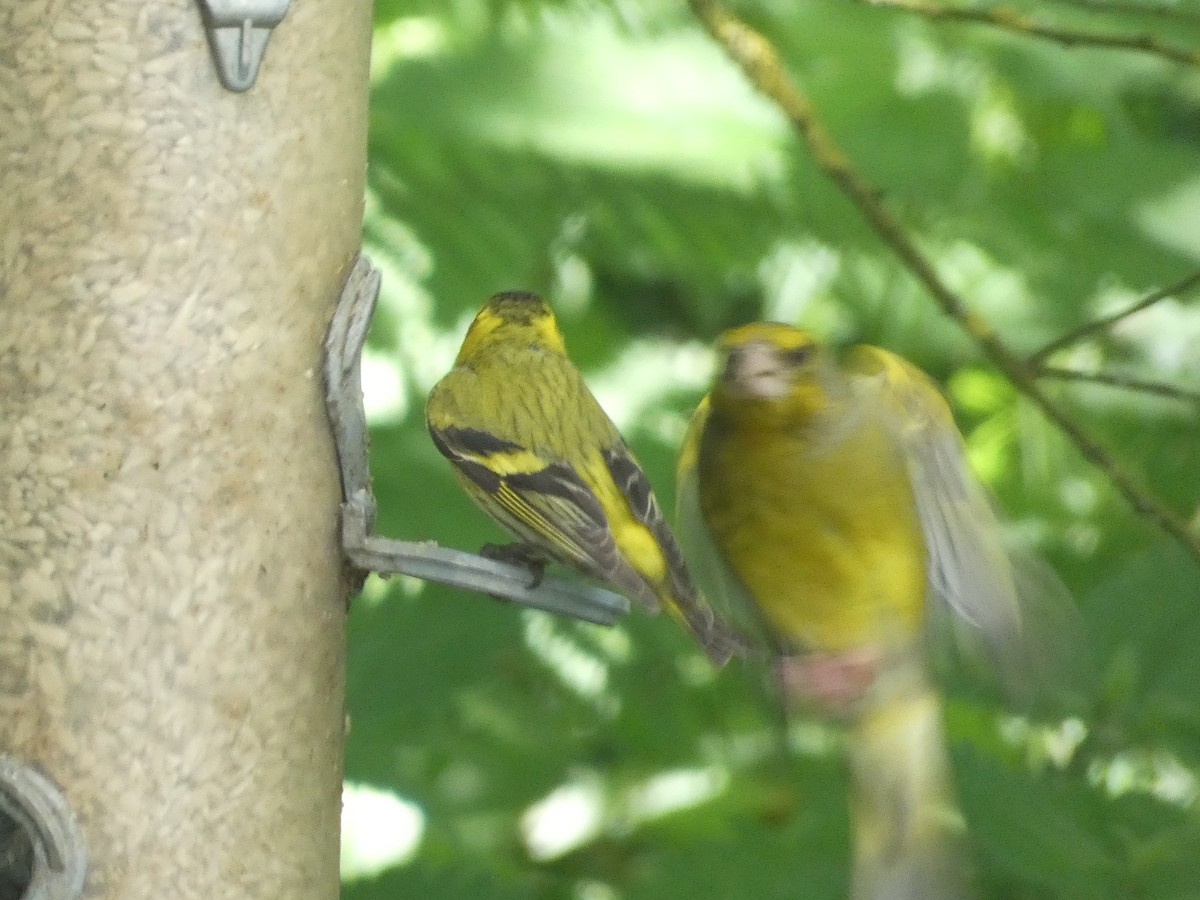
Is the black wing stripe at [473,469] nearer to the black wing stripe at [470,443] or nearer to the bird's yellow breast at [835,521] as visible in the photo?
the black wing stripe at [470,443]

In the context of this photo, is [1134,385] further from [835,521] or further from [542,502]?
[542,502]

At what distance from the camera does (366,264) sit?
2400 millimetres

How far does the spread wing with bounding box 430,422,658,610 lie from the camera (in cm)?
235

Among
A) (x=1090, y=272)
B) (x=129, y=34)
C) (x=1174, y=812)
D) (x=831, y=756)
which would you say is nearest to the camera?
(x=129, y=34)

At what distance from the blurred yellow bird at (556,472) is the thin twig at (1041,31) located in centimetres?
73

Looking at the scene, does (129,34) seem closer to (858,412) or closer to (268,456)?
(268,456)

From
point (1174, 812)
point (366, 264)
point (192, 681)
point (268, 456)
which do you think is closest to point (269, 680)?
point (192, 681)

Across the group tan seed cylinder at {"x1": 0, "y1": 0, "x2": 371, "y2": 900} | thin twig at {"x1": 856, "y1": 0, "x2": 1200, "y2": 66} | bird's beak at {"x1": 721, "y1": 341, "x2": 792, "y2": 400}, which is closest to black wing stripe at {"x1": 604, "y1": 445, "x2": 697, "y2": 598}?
bird's beak at {"x1": 721, "y1": 341, "x2": 792, "y2": 400}

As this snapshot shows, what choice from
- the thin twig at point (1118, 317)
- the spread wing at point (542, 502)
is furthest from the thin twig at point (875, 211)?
the spread wing at point (542, 502)

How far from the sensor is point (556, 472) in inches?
98.0

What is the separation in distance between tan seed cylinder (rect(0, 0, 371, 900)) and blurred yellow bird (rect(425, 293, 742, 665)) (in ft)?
1.07

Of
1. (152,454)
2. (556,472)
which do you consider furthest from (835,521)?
(152,454)

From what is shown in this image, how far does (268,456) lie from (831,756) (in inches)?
44.9

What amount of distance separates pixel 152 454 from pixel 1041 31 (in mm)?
1322
